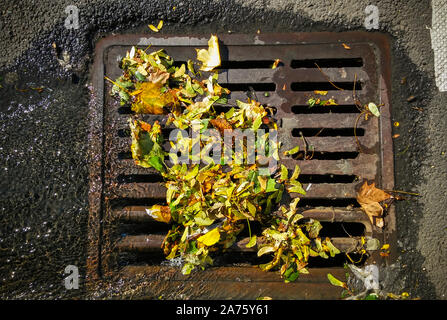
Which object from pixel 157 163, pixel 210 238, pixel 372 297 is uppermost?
pixel 157 163

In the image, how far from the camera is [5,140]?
1.90m

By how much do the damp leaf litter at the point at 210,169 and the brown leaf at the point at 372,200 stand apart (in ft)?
0.03

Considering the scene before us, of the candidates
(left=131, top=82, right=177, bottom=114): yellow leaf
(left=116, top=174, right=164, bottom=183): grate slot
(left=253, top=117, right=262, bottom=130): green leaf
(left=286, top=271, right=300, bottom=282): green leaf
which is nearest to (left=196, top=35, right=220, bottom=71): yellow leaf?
(left=131, top=82, right=177, bottom=114): yellow leaf

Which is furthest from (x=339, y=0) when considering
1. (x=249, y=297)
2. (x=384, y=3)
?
(x=249, y=297)

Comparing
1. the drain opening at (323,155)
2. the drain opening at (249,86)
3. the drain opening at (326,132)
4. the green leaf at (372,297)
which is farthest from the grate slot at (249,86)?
the green leaf at (372,297)

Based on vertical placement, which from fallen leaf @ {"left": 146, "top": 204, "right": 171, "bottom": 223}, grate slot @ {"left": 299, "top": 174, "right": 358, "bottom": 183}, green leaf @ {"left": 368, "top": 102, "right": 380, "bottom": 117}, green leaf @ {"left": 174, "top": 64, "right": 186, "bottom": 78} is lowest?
fallen leaf @ {"left": 146, "top": 204, "right": 171, "bottom": 223}

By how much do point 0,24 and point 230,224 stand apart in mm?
1521

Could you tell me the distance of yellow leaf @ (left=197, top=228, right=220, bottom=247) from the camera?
1748 millimetres

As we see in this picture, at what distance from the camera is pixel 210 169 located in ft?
5.90

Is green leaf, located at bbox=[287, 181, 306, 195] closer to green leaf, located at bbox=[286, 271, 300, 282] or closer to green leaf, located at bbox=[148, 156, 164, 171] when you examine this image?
green leaf, located at bbox=[286, 271, 300, 282]

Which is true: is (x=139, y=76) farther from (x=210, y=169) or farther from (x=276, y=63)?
(x=276, y=63)

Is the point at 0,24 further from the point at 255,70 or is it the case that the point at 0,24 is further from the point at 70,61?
the point at 255,70

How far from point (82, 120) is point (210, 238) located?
858 mm

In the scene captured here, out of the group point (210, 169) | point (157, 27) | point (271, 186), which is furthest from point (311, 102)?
point (157, 27)
